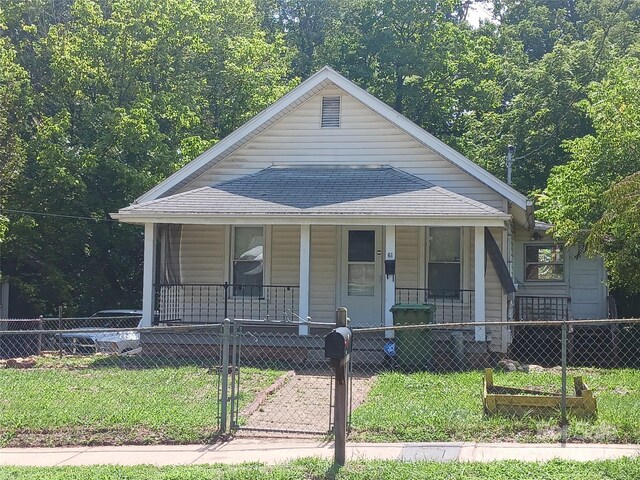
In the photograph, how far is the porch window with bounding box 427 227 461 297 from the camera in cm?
1530

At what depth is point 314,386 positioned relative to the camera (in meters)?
11.1

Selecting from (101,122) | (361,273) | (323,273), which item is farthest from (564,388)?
(101,122)

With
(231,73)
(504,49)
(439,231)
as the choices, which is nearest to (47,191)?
(231,73)

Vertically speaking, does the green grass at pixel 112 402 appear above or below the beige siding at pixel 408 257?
below

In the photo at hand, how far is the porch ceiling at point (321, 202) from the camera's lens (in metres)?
13.5

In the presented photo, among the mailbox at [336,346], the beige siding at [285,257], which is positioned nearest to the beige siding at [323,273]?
the beige siding at [285,257]

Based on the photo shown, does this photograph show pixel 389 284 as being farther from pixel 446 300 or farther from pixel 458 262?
pixel 458 262

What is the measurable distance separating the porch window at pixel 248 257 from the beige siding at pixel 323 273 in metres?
1.14

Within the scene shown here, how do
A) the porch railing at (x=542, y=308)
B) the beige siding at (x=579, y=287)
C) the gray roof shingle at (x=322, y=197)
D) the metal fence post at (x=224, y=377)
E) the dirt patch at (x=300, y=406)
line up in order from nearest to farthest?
the metal fence post at (x=224, y=377)
the dirt patch at (x=300, y=406)
the gray roof shingle at (x=322, y=197)
the porch railing at (x=542, y=308)
the beige siding at (x=579, y=287)

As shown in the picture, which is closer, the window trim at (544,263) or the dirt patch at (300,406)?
the dirt patch at (300,406)

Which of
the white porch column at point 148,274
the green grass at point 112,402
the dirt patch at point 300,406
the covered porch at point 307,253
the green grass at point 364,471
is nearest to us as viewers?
the green grass at point 364,471

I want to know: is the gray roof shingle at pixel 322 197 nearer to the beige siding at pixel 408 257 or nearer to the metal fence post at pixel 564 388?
the beige siding at pixel 408 257

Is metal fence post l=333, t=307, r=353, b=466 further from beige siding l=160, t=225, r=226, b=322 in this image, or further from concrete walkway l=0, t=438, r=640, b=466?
beige siding l=160, t=225, r=226, b=322

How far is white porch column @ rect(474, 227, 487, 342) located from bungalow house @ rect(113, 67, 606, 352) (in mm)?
563
